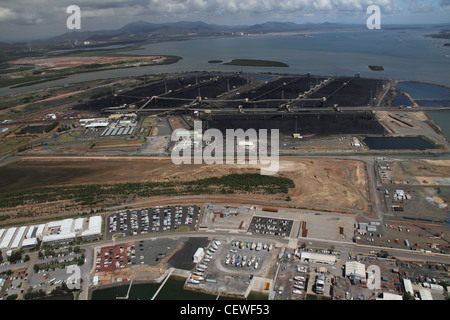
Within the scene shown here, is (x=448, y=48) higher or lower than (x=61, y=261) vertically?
higher

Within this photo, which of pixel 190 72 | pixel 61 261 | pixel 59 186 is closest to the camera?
pixel 61 261

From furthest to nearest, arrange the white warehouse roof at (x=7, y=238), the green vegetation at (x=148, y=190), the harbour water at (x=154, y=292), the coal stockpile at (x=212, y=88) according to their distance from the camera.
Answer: the coal stockpile at (x=212, y=88) → the green vegetation at (x=148, y=190) → the white warehouse roof at (x=7, y=238) → the harbour water at (x=154, y=292)

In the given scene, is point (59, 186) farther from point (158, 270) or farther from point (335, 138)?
point (335, 138)

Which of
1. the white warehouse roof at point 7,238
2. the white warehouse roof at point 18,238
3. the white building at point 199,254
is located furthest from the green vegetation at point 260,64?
the white warehouse roof at point 7,238

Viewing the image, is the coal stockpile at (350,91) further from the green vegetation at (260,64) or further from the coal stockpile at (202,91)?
the green vegetation at (260,64)

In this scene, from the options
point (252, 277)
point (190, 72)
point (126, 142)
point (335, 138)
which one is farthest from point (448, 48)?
point (252, 277)
